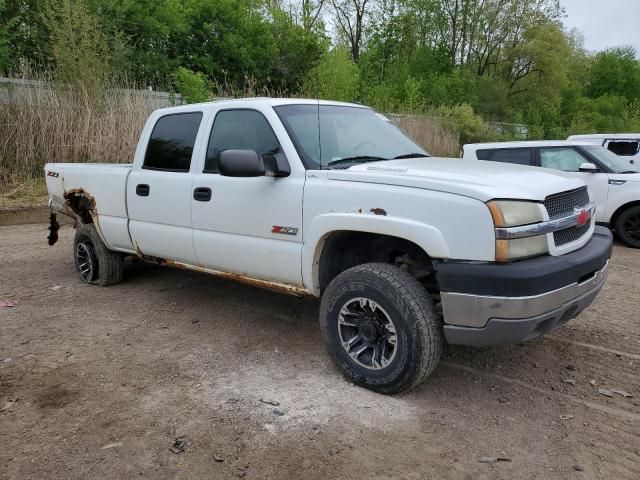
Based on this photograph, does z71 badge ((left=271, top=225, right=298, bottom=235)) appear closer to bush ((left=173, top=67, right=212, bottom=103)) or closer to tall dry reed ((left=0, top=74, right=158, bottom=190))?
tall dry reed ((left=0, top=74, right=158, bottom=190))

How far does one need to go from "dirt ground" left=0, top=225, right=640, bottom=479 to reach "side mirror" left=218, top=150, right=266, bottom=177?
139 centimetres

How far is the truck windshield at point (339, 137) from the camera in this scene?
3.77m

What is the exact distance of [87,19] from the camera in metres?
11.6

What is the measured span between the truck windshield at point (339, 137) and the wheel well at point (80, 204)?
283 centimetres

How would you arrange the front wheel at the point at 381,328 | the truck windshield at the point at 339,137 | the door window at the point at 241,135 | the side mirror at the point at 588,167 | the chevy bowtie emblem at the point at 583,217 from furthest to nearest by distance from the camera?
1. the side mirror at the point at 588,167
2. the door window at the point at 241,135
3. the truck windshield at the point at 339,137
4. the chevy bowtie emblem at the point at 583,217
5. the front wheel at the point at 381,328

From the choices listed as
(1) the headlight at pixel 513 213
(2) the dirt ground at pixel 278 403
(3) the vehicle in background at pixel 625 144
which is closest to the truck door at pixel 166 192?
(2) the dirt ground at pixel 278 403

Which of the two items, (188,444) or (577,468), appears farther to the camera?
(188,444)

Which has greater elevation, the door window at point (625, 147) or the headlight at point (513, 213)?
the door window at point (625, 147)

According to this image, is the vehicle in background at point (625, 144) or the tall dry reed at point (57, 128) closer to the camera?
the vehicle in background at point (625, 144)

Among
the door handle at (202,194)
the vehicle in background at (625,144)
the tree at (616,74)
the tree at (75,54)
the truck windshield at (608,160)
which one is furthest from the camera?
the tree at (616,74)

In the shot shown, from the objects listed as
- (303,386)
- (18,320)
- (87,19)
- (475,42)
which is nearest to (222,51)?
(87,19)

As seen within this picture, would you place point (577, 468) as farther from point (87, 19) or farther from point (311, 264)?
point (87, 19)

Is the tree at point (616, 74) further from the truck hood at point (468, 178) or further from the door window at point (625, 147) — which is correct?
the truck hood at point (468, 178)

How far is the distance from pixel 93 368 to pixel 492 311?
2.79m
